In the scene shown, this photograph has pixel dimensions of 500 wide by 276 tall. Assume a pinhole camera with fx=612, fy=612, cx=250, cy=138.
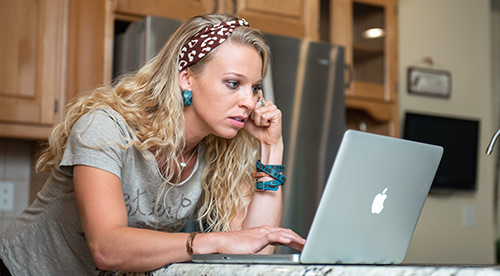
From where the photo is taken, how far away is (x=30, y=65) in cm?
242

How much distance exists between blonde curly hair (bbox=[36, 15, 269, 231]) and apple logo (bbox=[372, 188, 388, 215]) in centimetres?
54

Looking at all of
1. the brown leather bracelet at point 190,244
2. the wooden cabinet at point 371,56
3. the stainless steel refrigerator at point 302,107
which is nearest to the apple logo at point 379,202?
the brown leather bracelet at point 190,244

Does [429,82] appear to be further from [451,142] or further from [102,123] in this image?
[102,123]

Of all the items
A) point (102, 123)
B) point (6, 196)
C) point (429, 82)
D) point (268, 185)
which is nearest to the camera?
point (102, 123)

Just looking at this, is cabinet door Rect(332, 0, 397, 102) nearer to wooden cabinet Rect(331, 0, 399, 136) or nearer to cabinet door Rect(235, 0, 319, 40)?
wooden cabinet Rect(331, 0, 399, 136)

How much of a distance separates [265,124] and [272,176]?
0.14m

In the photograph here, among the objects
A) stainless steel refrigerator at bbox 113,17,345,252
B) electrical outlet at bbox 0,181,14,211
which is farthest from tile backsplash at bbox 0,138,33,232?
stainless steel refrigerator at bbox 113,17,345,252

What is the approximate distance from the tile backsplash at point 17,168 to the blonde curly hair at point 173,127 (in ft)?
4.40

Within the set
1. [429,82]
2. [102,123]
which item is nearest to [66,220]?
[102,123]

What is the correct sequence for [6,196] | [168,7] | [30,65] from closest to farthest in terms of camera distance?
[30,65] → [168,7] → [6,196]

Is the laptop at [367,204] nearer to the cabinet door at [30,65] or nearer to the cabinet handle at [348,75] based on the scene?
the cabinet door at [30,65]

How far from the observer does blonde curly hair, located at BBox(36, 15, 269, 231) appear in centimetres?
131

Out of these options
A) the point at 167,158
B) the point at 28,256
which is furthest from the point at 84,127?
the point at 28,256

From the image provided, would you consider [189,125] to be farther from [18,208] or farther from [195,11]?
[18,208]
